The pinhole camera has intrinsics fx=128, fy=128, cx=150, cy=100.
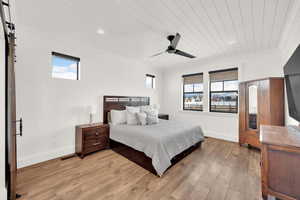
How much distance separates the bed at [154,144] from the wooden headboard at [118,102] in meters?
0.63

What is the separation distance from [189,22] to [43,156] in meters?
3.91

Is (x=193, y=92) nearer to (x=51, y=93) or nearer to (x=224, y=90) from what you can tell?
(x=224, y=90)

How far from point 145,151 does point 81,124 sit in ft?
6.27

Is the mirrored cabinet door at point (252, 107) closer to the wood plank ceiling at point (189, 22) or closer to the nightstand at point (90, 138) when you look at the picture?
the wood plank ceiling at point (189, 22)

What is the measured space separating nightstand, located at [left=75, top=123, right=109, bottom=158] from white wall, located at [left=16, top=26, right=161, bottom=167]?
0.93 ft

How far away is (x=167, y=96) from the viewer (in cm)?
574

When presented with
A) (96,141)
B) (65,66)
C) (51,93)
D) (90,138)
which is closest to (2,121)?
(51,93)

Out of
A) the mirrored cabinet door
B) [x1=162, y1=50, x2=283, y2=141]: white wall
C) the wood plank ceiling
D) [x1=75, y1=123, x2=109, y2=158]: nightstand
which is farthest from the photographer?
[x1=162, y1=50, x2=283, y2=141]: white wall

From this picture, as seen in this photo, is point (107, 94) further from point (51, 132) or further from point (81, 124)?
point (51, 132)

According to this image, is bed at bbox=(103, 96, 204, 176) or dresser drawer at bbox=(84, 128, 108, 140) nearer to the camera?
bed at bbox=(103, 96, 204, 176)

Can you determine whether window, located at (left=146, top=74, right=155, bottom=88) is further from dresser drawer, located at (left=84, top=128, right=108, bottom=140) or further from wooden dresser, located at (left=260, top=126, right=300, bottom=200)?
wooden dresser, located at (left=260, top=126, right=300, bottom=200)

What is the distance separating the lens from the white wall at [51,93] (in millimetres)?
2484

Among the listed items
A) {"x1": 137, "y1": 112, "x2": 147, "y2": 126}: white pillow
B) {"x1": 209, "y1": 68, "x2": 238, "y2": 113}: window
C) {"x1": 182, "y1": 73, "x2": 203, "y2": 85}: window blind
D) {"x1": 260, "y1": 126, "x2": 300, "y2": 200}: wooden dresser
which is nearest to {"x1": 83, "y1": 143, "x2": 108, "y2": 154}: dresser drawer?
{"x1": 137, "y1": 112, "x2": 147, "y2": 126}: white pillow

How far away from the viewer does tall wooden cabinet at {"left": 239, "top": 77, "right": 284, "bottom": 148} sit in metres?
2.92
